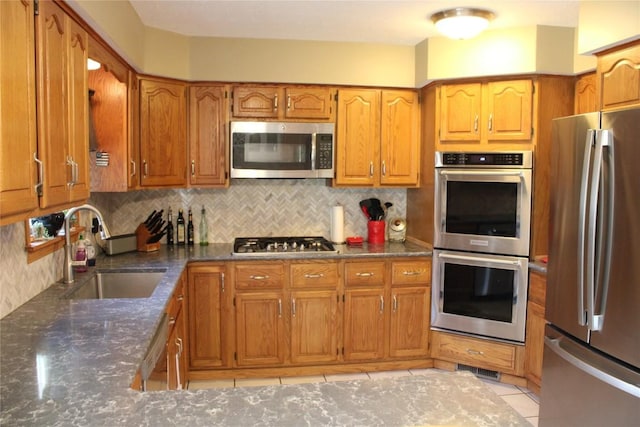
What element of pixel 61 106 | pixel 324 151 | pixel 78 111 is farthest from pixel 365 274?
pixel 61 106

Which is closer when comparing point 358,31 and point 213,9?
point 213,9

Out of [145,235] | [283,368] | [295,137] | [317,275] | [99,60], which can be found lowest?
[283,368]

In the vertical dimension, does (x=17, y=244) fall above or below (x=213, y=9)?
below

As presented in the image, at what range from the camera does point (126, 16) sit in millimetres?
2781

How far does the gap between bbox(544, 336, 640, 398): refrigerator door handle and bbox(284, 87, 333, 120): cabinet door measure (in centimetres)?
218

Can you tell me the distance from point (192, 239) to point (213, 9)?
5.86 feet

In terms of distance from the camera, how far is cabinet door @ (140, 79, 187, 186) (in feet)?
11.3

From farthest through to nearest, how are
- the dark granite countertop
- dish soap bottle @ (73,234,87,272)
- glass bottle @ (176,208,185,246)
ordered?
glass bottle @ (176,208,185,246) < dish soap bottle @ (73,234,87,272) < the dark granite countertop

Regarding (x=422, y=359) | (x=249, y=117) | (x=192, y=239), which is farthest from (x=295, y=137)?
(x=422, y=359)

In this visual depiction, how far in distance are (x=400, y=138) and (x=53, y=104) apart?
2629mm

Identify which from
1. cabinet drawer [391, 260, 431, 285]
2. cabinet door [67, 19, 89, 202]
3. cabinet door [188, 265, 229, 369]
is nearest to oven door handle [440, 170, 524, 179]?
cabinet drawer [391, 260, 431, 285]

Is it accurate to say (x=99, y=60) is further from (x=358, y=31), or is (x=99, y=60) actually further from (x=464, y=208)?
(x=464, y=208)

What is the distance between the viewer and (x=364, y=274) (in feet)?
11.9

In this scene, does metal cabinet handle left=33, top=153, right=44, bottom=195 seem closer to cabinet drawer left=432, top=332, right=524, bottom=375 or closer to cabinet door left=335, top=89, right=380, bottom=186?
cabinet door left=335, top=89, right=380, bottom=186
